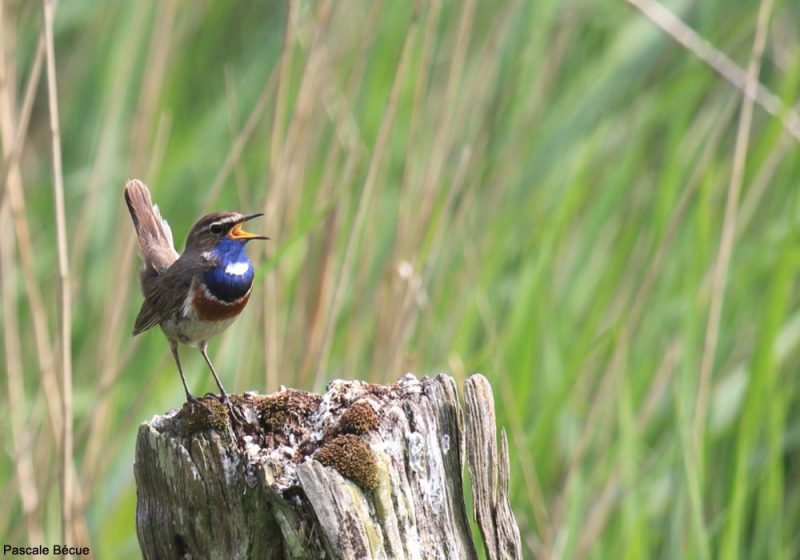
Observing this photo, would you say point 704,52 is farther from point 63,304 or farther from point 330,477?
point 330,477

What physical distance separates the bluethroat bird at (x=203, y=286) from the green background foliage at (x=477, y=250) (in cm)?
17

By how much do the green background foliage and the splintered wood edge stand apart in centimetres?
105

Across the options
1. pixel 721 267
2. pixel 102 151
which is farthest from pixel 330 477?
pixel 102 151

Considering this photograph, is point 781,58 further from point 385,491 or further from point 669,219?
point 385,491

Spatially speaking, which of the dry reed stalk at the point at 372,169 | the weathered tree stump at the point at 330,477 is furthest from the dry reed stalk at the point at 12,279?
the weathered tree stump at the point at 330,477

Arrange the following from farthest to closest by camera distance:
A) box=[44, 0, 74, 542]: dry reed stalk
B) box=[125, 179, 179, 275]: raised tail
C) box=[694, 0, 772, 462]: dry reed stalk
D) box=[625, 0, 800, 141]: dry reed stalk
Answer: box=[625, 0, 800, 141]: dry reed stalk < box=[694, 0, 772, 462]: dry reed stalk < box=[125, 179, 179, 275]: raised tail < box=[44, 0, 74, 542]: dry reed stalk

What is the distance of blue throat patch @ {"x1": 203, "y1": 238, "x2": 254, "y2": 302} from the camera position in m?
3.29

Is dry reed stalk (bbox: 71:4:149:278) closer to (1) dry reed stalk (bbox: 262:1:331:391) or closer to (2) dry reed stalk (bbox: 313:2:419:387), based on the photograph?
(1) dry reed stalk (bbox: 262:1:331:391)

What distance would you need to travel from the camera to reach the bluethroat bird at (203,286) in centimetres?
330

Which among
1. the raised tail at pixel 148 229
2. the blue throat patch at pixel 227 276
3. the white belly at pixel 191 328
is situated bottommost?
the white belly at pixel 191 328

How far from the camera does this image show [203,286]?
3312mm

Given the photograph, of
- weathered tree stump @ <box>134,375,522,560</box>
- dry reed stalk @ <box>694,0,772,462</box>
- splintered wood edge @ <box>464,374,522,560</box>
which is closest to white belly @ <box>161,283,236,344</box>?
weathered tree stump @ <box>134,375,522,560</box>

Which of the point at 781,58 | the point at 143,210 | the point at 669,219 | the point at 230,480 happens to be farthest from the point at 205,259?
the point at 781,58

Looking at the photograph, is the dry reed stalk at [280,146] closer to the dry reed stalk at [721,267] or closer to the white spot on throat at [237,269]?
the white spot on throat at [237,269]
